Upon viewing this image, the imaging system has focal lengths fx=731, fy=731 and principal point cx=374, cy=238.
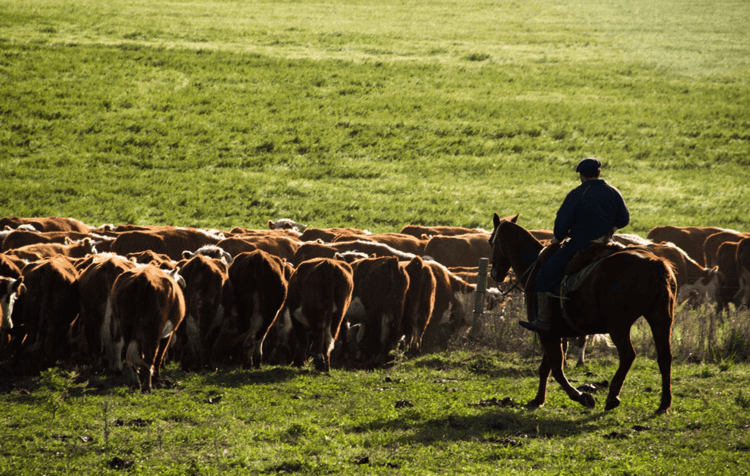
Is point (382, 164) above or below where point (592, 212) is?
below

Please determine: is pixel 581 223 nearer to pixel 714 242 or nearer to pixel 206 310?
pixel 206 310

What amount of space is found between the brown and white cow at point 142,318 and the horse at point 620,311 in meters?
4.61

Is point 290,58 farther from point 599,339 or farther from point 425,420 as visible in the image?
point 425,420

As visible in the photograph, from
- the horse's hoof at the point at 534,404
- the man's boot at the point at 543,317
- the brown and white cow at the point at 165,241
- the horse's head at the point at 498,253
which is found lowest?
the brown and white cow at the point at 165,241

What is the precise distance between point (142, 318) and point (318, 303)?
8.78 feet

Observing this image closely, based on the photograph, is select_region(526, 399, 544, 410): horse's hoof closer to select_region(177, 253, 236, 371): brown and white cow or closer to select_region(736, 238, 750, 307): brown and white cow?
select_region(177, 253, 236, 371): brown and white cow

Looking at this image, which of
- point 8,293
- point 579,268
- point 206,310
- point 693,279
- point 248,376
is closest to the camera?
point 579,268

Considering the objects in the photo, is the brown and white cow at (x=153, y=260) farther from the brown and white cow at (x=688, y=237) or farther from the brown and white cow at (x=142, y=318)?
the brown and white cow at (x=688, y=237)

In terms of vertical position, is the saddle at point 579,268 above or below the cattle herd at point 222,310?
above

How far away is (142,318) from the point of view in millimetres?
9086

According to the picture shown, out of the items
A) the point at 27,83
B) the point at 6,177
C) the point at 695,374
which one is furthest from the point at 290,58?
the point at 695,374

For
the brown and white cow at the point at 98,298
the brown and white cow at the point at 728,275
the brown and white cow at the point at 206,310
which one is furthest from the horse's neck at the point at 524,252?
the brown and white cow at the point at 728,275

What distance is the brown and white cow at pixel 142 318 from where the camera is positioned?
29.5 ft

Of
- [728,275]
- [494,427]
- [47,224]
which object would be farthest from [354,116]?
[494,427]
